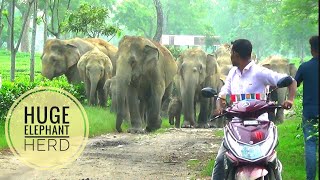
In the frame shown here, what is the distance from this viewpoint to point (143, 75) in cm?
1688

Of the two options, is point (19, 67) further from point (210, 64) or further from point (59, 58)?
point (210, 64)

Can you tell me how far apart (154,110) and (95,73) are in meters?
5.14

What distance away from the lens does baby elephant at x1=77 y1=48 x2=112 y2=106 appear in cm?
2158

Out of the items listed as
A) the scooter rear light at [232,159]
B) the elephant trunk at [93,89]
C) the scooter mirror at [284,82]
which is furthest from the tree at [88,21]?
the scooter rear light at [232,159]

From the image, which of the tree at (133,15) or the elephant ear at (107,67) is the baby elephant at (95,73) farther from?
the tree at (133,15)

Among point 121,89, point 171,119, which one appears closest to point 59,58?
point 171,119

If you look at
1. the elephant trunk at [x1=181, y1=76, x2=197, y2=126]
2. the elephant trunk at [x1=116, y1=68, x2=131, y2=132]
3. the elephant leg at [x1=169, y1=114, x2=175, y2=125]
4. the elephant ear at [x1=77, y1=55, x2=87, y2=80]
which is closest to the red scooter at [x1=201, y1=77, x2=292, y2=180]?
the elephant trunk at [x1=116, y1=68, x2=131, y2=132]

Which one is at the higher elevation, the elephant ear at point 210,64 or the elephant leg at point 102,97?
the elephant ear at point 210,64

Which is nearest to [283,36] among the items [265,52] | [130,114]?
[265,52]

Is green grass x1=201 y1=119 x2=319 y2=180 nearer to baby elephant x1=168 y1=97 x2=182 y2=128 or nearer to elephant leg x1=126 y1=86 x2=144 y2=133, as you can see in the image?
elephant leg x1=126 y1=86 x2=144 y2=133

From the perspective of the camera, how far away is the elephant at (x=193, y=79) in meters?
19.2

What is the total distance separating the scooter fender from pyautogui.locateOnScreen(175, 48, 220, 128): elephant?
12556 mm

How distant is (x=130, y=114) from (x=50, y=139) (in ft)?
12.8

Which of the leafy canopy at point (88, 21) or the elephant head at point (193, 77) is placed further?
the leafy canopy at point (88, 21)
